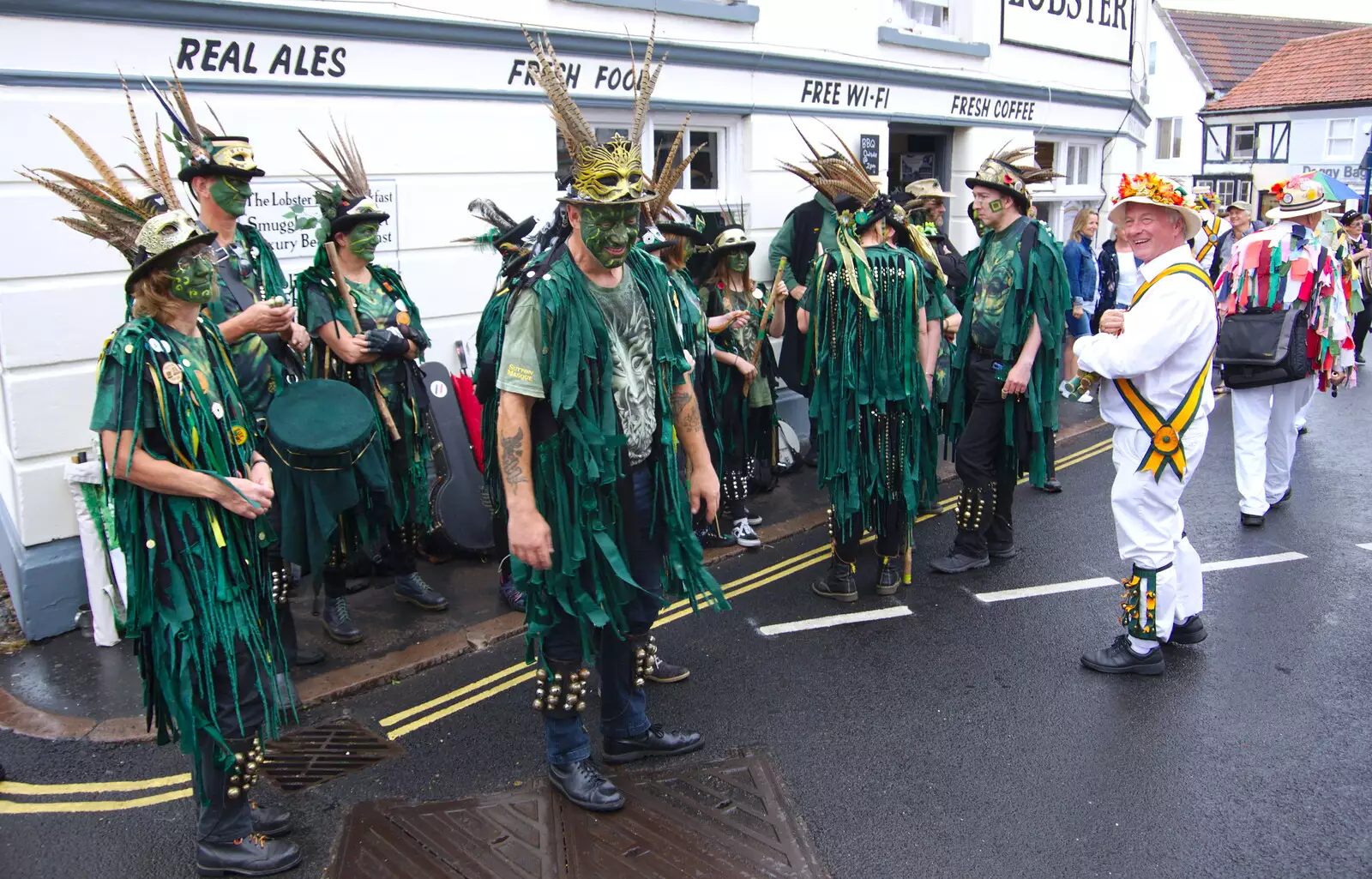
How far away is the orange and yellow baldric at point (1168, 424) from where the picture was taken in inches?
A: 168

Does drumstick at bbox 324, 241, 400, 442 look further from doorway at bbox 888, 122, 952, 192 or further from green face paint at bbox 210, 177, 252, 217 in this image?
doorway at bbox 888, 122, 952, 192

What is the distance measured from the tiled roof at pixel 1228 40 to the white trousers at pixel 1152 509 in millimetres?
33493

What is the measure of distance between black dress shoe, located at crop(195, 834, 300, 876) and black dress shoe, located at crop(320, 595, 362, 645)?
169 cm

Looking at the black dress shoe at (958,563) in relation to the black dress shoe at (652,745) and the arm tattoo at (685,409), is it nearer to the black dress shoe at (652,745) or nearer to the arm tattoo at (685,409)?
the black dress shoe at (652,745)

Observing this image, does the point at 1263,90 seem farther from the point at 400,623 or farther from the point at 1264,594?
the point at 400,623

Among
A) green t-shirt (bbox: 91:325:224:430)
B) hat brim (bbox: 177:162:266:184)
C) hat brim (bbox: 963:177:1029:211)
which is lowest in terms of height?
green t-shirt (bbox: 91:325:224:430)

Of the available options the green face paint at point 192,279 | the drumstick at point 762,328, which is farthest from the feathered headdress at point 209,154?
the drumstick at point 762,328

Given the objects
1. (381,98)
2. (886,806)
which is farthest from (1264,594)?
(381,98)

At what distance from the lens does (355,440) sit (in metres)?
4.54

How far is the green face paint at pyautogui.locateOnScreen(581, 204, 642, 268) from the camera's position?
327cm

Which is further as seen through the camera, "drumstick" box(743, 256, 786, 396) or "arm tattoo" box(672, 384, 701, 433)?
"drumstick" box(743, 256, 786, 396)

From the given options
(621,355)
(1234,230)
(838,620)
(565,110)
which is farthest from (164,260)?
(1234,230)

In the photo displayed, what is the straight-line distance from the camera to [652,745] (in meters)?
3.89

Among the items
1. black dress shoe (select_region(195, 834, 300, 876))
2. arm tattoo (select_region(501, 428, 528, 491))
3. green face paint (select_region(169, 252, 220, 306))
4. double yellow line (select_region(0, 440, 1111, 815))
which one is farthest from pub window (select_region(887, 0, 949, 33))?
black dress shoe (select_region(195, 834, 300, 876))
